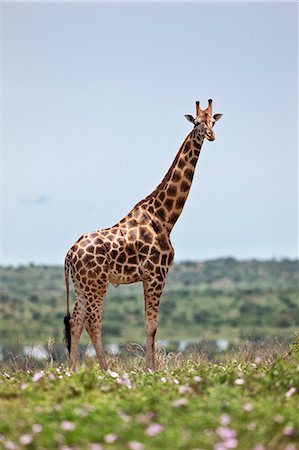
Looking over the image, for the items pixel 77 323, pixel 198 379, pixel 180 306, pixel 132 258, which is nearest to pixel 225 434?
pixel 198 379

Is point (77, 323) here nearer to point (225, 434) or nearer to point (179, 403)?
point (179, 403)

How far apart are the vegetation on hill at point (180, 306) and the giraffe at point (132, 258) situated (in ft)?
131

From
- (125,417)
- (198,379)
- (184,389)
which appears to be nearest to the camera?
(125,417)

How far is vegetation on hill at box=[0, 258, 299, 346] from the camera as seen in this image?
243 ft

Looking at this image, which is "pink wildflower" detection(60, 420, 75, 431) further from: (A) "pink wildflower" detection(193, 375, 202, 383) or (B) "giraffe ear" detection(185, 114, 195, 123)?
(B) "giraffe ear" detection(185, 114, 195, 123)

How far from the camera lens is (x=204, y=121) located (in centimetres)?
1484

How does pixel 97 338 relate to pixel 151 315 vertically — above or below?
below

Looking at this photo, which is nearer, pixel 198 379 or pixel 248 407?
pixel 248 407

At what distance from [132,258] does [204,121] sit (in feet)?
7.20

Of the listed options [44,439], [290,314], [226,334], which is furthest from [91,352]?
[290,314]

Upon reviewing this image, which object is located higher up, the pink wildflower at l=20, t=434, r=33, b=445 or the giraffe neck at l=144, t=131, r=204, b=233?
the giraffe neck at l=144, t=131, r=204, b=233

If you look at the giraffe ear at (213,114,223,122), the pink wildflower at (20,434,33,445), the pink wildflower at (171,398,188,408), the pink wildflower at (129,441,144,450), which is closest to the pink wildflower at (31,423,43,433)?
the pink wildflower at (20,434,33,445)

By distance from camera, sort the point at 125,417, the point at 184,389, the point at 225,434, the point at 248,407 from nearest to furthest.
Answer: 1. the point at 225,434
2. the point at 125,417
3. the point at 248,407
4. the point at 184,389

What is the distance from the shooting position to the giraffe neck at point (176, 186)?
A: 588 inches
